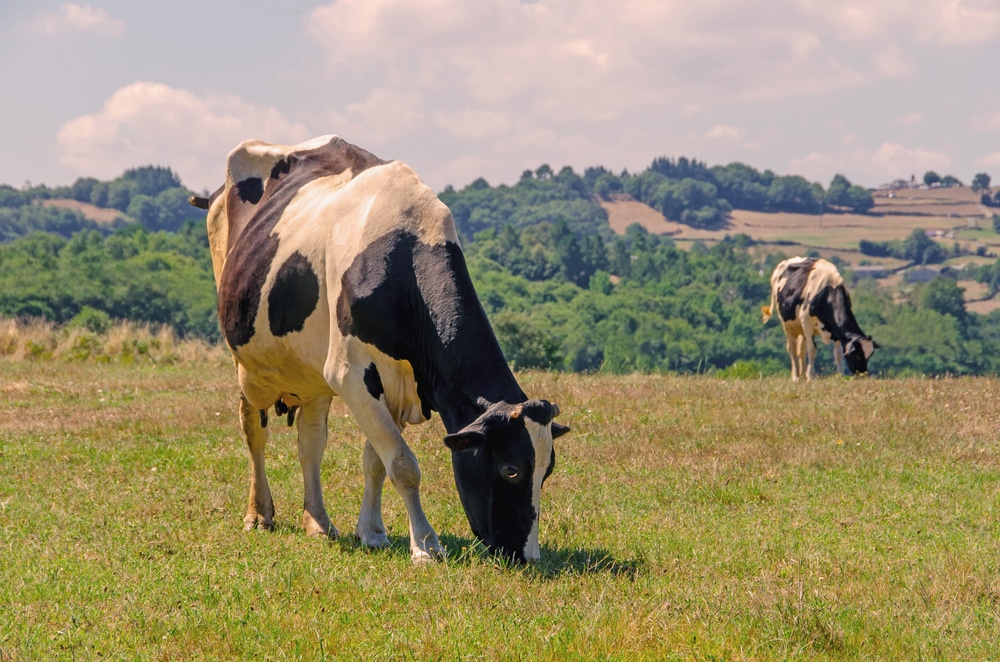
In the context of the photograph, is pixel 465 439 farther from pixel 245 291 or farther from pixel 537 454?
pixel 245 291

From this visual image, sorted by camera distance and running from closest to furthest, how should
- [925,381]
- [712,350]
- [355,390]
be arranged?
[355,390], [925,381], [712,350]

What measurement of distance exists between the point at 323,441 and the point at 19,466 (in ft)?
13.6

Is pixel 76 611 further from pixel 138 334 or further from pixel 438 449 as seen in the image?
pixel 138 334

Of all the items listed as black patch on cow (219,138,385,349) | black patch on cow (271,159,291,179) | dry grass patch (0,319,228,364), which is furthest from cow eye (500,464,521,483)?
dry grass patch (0,319,228,364)

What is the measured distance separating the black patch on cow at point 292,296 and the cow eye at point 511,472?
240 centimetres

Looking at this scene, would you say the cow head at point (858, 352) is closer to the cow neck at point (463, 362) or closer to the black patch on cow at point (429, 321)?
the black patch on cow at point (429, 321)

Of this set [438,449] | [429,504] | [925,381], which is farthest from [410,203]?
[925,381]

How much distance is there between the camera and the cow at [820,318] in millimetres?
27672

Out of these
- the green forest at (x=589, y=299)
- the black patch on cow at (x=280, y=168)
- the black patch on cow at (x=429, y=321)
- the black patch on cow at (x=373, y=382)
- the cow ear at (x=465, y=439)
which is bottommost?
the green forest at (x=589, y=299)

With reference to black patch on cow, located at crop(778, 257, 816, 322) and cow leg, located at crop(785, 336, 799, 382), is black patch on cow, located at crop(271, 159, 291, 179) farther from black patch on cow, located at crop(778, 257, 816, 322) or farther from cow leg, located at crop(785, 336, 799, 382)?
black patch on cow, located at crop(778, 257, 816, 322)

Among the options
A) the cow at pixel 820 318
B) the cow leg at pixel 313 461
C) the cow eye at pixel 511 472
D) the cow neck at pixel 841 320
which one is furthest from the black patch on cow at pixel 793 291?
the cow eye at pixel 511 472

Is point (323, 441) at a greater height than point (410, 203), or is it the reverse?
point (410, 203)

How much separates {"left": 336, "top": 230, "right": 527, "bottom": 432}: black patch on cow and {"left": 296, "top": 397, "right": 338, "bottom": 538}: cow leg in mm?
1855

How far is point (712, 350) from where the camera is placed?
119062 millimetres
